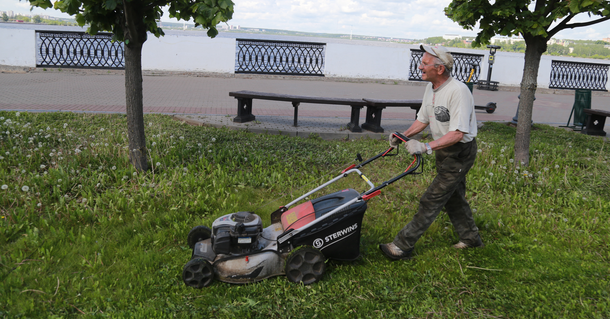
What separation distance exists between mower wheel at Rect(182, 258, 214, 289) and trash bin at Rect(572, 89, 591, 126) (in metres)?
9.91

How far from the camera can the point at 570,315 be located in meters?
3.28

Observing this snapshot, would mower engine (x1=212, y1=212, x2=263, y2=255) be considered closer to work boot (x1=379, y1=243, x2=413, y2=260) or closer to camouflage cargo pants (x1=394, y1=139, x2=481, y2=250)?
work boot (x1=379, y1=243, x2=413, y2=260)

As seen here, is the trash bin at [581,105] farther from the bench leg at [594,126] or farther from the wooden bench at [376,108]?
the wooden bench at [376,108]

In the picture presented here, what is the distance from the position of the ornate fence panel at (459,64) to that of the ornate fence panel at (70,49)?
40.9 feet

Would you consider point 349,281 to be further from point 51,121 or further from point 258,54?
point 258,54

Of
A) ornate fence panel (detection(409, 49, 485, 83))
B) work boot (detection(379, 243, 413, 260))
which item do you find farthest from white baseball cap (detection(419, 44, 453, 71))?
ornate fence panel (detection(409, 49, 485, 83))

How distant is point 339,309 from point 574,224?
9.92ft

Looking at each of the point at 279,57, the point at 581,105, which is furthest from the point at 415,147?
the point at 279,57

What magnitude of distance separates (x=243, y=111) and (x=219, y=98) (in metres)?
3.68

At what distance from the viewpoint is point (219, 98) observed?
12359 mm

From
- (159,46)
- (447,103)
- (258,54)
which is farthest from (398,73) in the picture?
(447,103)

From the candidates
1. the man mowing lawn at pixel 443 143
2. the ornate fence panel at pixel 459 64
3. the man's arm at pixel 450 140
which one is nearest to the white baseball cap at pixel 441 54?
the man mowing lawn at pixel 443 143

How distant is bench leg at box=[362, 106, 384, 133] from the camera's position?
8.75 meters

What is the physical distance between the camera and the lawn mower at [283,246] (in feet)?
11.3
